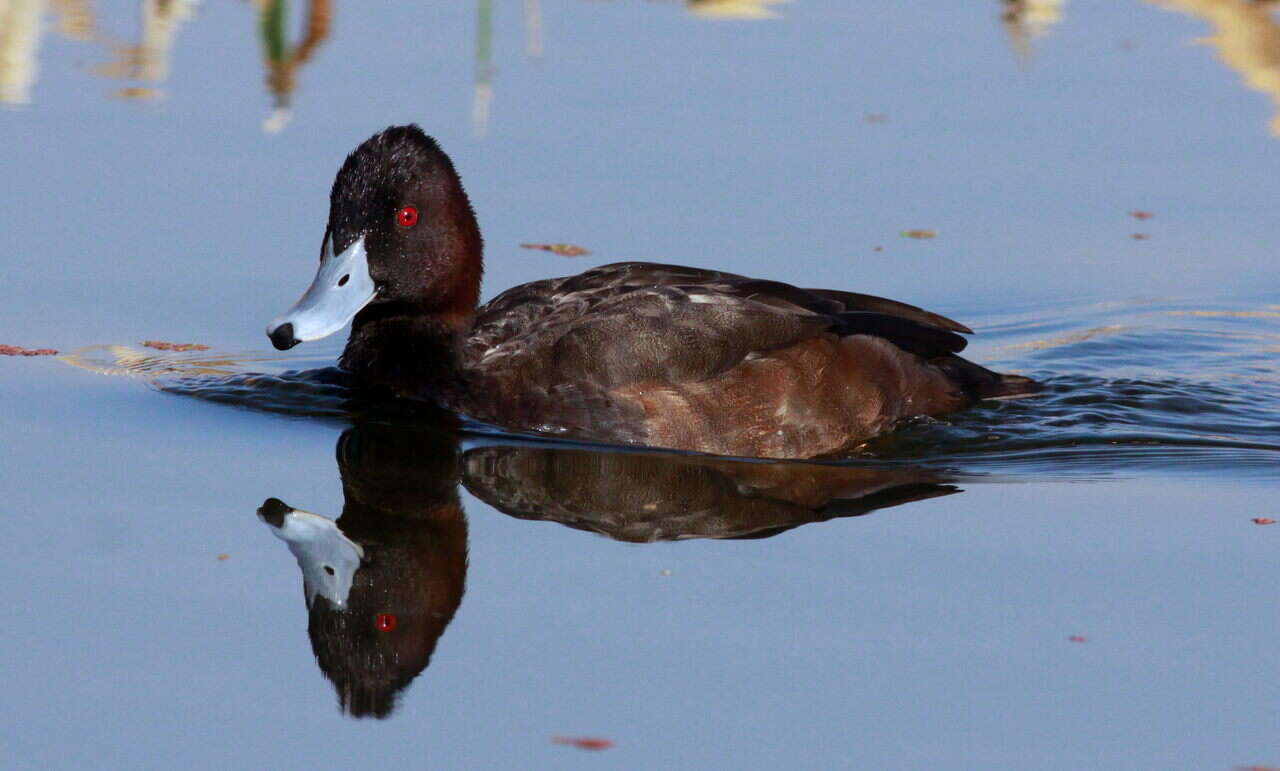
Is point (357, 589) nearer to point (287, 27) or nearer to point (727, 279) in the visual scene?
point (727, 279)

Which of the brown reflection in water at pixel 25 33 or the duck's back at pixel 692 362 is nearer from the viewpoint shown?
the duck's back at pixel 692 362

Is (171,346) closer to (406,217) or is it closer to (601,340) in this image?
(406,217)

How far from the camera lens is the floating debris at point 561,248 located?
10445 millimetres

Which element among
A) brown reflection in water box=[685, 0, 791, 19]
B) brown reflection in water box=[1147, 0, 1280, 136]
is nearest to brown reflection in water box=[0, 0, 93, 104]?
brown reflection in water box=[685, 0, 791, 19]

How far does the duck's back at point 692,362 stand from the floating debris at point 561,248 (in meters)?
1.53

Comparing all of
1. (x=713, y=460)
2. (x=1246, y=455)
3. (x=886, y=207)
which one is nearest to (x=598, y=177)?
(x=886, y=207)

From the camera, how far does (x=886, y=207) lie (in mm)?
11305

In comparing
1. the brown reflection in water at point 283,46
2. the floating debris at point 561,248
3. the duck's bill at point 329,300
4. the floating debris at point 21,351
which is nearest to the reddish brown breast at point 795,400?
the duck's bill at point 329,300

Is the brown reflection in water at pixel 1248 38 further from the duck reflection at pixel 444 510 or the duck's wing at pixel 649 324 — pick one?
the duck reflection at pixel 444 510

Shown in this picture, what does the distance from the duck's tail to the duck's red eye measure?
248cm

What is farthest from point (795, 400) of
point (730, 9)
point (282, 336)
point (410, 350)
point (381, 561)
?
point (730, 9)

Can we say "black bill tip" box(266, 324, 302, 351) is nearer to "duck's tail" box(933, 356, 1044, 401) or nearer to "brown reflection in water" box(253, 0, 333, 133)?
"duck's tail" box(933, 356, 1044, 401)

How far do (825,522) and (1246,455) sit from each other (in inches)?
91.2

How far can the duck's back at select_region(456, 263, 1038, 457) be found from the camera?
27.5ft
